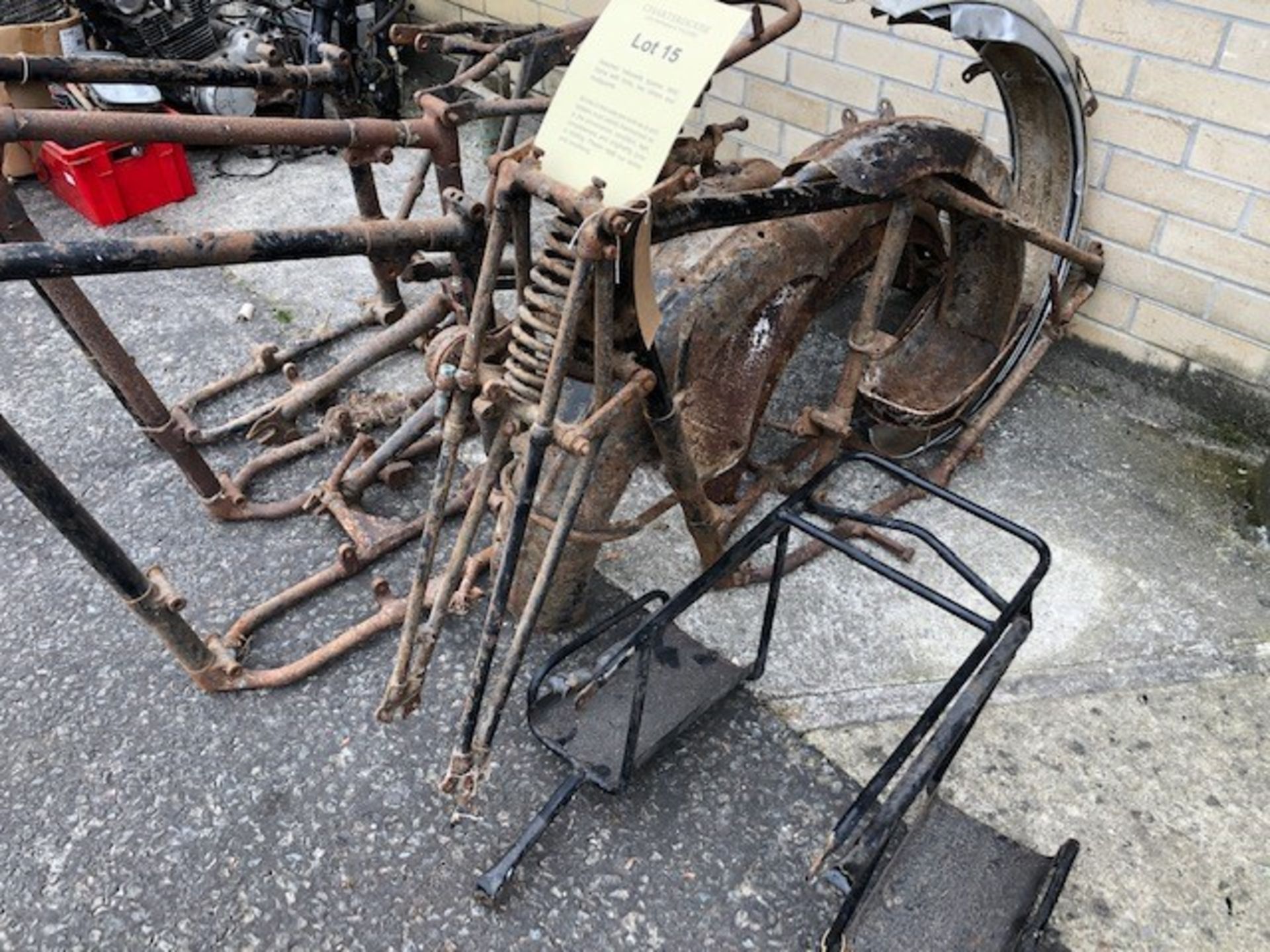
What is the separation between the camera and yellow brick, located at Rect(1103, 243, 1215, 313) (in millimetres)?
3201

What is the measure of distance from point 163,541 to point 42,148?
2.88 metres

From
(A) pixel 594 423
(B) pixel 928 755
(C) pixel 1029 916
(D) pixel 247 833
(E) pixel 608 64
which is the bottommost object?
(D) pixel 247 833

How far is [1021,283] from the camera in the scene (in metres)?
3.22

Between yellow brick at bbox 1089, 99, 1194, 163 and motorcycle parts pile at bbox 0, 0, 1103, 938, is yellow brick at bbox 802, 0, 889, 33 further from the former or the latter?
yellow brick at bbox 1089, 99, 1194, 163

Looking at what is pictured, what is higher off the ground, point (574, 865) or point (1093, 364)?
point (1093, 364)

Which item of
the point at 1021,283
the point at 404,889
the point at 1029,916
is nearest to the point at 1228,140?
the point at 1021,283

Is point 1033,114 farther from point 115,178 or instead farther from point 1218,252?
point 115,178

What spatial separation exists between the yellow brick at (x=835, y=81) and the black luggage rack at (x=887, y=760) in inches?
79.4

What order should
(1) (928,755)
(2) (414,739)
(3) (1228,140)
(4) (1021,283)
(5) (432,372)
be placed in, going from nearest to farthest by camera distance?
(1) (928,755) < (5) (432,372) < (2) (414,739) < (3) (1228,140) < (4) (1021,283)

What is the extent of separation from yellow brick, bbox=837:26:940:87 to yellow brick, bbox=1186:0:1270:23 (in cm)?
89

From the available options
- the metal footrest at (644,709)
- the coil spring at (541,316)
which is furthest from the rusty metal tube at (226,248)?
the metal footrest at (644,709)

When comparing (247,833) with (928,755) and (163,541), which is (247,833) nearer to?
(163,541)

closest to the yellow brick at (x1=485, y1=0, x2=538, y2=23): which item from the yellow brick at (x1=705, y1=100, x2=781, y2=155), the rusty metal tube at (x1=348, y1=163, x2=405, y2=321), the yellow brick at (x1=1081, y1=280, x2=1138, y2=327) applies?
the yellow brick at (x1=705, y1=100, x2=781, y2=155)

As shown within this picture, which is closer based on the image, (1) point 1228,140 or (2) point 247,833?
(2) point 247,833
